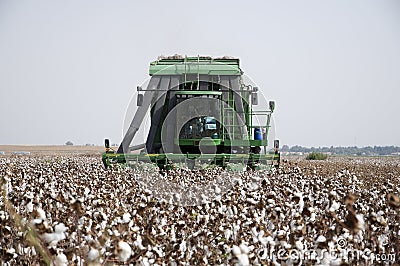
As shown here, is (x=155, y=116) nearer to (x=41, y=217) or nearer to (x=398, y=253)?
(x=398, y=253)

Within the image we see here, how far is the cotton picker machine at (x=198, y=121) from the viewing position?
582 inches

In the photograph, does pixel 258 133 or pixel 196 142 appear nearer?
pixel 196 142

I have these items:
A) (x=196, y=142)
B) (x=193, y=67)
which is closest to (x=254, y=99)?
(x=193, y=67)

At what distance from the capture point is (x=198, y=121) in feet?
49.2

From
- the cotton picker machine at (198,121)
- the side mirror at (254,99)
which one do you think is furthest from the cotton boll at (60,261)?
the side mirror at (254,99)

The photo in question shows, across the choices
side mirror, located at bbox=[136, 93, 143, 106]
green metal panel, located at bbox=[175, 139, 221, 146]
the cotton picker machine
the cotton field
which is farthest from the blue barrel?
the cotton field

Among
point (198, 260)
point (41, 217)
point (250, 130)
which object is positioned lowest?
point (198, 260)

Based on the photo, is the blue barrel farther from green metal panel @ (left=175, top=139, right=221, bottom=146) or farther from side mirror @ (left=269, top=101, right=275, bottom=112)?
green metal panel @ (left=175, top=139, right=221, bottom=146)

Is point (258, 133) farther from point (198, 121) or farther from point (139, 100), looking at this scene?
point (139, 100)

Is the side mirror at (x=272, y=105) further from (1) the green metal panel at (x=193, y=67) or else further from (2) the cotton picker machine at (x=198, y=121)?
(1) the green metal panel at (x=193, y=67)

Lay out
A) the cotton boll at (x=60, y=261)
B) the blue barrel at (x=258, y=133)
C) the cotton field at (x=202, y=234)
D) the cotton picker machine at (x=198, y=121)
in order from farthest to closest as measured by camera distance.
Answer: the blue barrel at (x=258, y=133), the cotton picker machine at (x=198, y=121), the cotton field at (x=202, y=234), the cotton boll at (x=60, y=261)

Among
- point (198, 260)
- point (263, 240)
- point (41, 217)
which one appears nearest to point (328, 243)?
point (263, 240)

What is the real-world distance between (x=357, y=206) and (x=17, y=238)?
3.89 m

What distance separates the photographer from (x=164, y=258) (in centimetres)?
473
